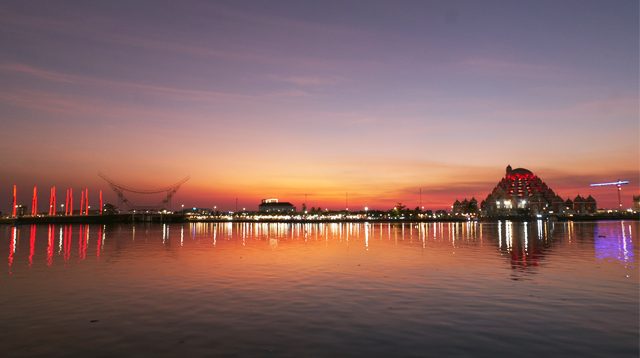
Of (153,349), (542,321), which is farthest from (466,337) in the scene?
(153,349)

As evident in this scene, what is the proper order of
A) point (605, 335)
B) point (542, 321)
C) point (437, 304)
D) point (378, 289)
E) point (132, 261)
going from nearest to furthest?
point (605, 335) < point (542, 321) < point (437, 304) < point (378, 289) < point (132, 261)

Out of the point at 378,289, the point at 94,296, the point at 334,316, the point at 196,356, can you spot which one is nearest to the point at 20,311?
the point at 94,296

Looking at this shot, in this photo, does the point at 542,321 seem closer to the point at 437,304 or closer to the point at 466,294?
the point at 437,304

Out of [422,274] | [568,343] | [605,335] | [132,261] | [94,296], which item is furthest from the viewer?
[132,261]

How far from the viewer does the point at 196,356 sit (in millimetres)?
15531

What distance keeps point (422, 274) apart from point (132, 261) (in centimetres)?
2890

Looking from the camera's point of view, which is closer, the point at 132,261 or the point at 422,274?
the point at 422,274

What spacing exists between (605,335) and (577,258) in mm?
34676

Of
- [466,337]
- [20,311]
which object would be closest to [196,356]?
[466,337]

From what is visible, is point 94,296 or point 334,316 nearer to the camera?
point 334,316

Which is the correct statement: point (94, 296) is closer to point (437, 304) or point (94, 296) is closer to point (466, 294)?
point (437, 304)

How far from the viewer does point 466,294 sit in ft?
89.5

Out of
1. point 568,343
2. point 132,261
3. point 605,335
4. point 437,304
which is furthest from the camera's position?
point 132,261

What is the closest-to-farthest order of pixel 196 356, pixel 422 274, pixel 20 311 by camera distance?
pixel 196 356, pixel 20 311, pixel 422 274
